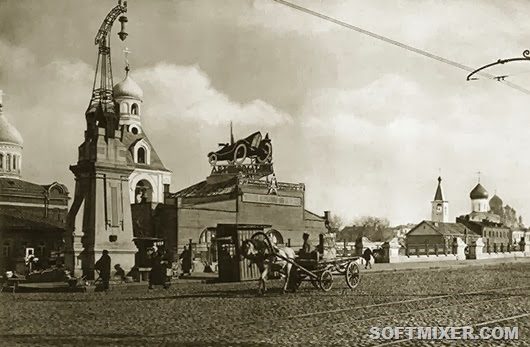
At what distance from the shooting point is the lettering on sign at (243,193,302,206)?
40.6m

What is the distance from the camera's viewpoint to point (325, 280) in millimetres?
16562

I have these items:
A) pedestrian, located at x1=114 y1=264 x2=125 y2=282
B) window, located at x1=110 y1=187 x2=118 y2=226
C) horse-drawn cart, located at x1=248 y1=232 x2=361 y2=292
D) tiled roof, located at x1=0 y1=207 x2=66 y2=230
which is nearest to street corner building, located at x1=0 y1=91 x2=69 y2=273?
tiled roof, located at x1=0 y1=207 x2=66 y2=230

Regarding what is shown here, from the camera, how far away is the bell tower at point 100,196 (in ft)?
64.6

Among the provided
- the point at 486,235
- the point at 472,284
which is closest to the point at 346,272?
the point at 472,284

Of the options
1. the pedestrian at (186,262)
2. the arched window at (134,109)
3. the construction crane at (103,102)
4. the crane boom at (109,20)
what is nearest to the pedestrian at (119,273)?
the construction crane at (103,102)

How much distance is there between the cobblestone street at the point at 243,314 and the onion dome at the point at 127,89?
38200 millimetres

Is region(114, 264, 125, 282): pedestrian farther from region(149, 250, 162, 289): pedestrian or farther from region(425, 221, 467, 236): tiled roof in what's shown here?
region(425, 221, 467, 236): tiled roof

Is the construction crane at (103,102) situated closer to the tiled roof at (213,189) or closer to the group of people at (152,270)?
the group of people at (152,270)

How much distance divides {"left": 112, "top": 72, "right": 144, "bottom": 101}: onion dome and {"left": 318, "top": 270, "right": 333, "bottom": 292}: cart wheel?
39.8 meters

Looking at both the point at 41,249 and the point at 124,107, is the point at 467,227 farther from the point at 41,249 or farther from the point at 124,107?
the point at 41,249

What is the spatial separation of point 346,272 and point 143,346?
938 centimetres

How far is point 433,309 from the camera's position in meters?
12.1

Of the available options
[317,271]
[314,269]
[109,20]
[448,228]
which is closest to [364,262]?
[314,269]

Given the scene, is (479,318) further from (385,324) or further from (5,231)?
(5,231)
